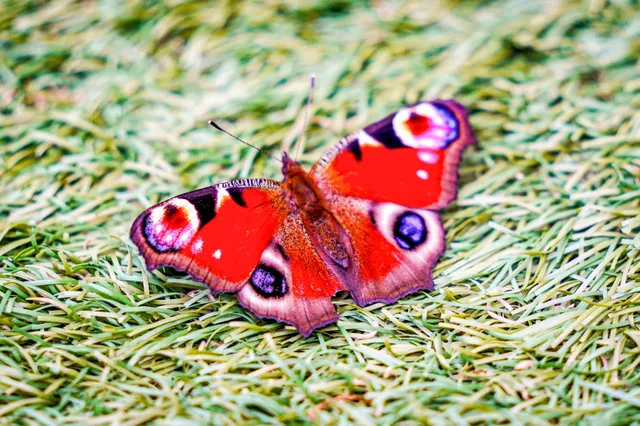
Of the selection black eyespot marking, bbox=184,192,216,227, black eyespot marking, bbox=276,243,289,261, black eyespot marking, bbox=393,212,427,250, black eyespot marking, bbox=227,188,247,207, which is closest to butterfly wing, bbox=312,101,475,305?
black eyespot marking, bbox=393,212,427,250

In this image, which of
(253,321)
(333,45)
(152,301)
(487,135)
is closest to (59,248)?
(152,301)

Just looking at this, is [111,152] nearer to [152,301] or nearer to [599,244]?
[152,301]

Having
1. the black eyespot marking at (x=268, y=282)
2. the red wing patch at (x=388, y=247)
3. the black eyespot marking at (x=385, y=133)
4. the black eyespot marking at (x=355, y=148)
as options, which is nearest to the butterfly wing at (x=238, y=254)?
the black eyespot marking at (x=268, y=282)

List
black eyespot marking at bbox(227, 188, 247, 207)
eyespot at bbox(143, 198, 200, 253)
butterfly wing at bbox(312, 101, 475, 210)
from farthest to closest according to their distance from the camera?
butterfly wing at bbox(312, 101, 475, 210), black eyespot marking at bbox(227, 188, 247, 207), eyespot at bbox(143, 198, 200, 253)

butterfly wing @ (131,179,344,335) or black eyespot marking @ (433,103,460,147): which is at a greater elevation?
black eyespot marking @ (433,103,460,147)

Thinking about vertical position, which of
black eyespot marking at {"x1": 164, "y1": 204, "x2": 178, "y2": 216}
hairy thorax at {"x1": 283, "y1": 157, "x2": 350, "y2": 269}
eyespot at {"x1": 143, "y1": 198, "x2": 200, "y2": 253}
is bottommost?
hairy thorax at {"x1": 283, "y1": 157, "x2": 350, "y2": 269}

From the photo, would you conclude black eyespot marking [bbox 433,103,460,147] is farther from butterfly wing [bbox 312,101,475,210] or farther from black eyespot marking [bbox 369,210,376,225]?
black eyespot marking [bbox 369,210,376,225]

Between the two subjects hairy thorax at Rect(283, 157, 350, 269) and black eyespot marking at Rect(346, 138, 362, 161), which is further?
black eyespot marking at Rect(346, 138, 362, 161)

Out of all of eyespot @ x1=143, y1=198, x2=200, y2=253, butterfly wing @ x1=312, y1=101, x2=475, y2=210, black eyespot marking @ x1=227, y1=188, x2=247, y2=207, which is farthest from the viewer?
butterfly wing @ x1=312, y1=101, x2=475, y2=210

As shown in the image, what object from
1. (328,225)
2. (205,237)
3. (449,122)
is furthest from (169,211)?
(449,122)
